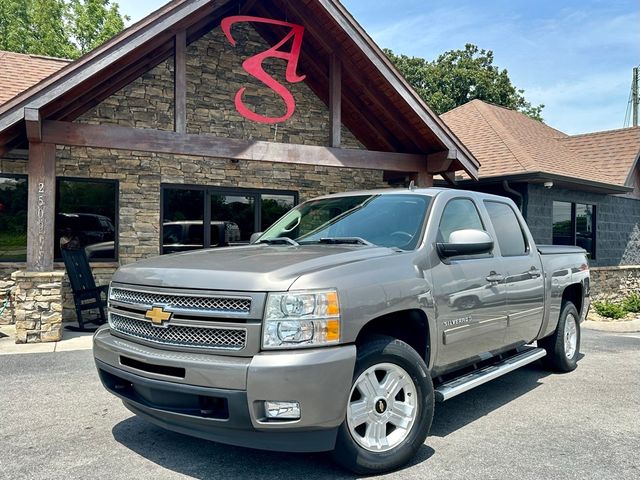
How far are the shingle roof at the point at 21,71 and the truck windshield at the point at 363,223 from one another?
24.1 ft

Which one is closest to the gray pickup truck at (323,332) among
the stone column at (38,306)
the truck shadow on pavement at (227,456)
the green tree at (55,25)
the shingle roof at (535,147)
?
the truck shadow on pavement at (227,456)

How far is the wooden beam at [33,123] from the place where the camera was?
23.6ft

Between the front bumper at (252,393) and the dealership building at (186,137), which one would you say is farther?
the dealership building at (186,137)

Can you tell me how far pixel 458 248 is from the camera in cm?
411

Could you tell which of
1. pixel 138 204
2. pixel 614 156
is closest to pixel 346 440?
pixel 138 204

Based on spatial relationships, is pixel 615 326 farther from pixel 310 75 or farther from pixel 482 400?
pixel 310 75

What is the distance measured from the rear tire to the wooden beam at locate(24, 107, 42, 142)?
6993 mm

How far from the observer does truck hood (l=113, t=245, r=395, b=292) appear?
10.6 ft

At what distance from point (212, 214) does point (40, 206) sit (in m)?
3.77

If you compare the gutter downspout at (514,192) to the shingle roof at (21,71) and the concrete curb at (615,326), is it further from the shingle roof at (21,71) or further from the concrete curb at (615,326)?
the shingle roof at (21,71)

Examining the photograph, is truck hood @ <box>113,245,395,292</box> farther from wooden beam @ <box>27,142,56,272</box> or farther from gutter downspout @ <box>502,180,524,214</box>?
gutter downspout @ <box>502,180,524,214</box>

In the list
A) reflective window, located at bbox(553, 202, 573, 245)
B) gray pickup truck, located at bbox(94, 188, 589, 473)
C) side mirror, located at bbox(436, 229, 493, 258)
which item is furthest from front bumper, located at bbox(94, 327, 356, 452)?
reflective window, located at bbox(553, 202, 573, 245)

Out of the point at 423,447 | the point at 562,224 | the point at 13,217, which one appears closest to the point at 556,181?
the point at 562,224

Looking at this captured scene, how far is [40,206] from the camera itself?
7746 millimetres
